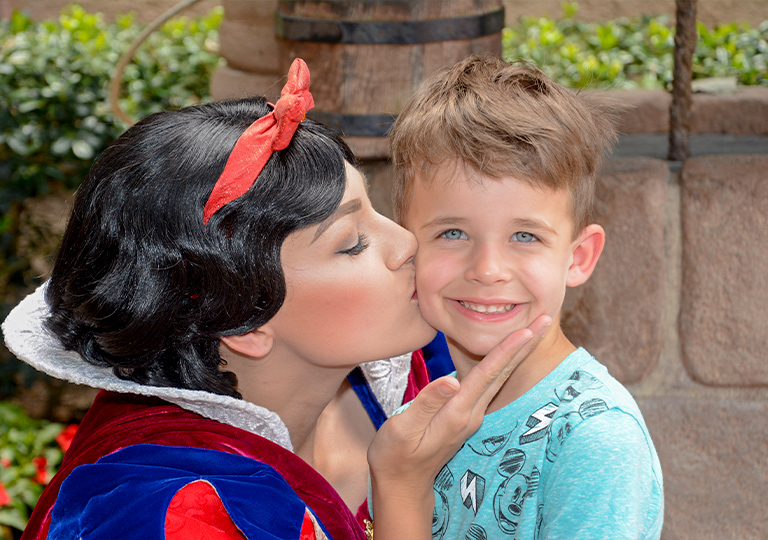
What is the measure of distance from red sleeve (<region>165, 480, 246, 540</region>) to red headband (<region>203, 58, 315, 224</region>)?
40cm

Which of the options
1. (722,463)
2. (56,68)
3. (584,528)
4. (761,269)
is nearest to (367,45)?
(761,269)

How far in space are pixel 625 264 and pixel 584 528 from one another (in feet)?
3.28


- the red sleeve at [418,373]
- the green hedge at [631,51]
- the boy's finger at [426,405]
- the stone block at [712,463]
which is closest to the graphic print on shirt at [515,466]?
the boy's finger at [426,405]

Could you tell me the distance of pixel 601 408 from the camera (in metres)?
1.15

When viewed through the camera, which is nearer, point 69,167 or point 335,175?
point 335,175

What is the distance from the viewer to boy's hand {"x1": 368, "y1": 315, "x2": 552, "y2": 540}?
1213mm

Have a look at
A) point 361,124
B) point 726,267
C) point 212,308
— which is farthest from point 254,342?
point 726,267

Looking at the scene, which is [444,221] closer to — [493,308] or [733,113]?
[493,308]

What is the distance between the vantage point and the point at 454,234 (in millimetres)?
1265

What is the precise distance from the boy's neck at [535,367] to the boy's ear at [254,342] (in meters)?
0.39

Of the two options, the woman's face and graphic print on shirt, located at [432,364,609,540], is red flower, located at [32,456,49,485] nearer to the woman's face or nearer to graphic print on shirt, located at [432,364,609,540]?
the woman's face

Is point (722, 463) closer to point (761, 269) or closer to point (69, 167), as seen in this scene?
point (761, 269)

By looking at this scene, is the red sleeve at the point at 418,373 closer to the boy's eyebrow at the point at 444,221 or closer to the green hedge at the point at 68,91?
the boy's eyebrow at the point at 444,221

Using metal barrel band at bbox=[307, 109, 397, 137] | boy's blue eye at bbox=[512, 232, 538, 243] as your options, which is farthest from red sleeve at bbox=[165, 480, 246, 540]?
metal barrel band at bbox=[307, 109, 397, 137]
